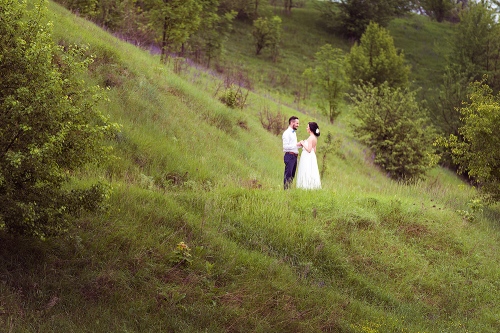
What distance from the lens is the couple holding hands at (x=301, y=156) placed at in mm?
12609

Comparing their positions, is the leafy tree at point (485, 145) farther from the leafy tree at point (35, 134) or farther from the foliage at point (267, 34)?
the foliage at point (267, 34)

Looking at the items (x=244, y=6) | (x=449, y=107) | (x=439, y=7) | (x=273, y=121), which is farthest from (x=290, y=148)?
(x=439, y=7)

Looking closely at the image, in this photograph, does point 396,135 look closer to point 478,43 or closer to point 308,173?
point 308,173

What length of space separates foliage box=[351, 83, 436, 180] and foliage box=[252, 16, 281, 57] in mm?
24414

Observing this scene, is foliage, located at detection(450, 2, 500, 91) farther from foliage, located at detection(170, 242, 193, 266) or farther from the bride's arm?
foliage, located at detection(170, 242, 193, 266)

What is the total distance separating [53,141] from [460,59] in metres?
42.3

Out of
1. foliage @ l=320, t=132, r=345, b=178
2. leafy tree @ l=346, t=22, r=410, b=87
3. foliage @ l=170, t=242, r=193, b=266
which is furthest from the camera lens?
leafy tree @ l=346, t=22, r=410, b=87

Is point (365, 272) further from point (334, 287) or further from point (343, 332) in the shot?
point (343, 332)

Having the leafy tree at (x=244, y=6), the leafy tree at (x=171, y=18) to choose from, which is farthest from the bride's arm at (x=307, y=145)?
the leafy tree at (x=244, y=6)

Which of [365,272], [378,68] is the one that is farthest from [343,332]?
[378,68]

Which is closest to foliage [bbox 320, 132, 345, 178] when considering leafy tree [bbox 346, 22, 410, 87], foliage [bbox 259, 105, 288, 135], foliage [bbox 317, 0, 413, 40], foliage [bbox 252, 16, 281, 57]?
foliage [bbox 259, 105, 288, 135]

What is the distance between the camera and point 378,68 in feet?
114

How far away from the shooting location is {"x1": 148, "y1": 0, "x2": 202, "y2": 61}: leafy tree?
20.4 m

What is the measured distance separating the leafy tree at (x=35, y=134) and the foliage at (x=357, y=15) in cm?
5649
